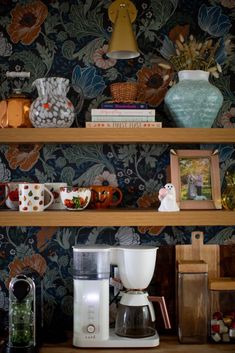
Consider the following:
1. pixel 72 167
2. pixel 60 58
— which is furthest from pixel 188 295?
pixel 60 58

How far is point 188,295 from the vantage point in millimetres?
2543

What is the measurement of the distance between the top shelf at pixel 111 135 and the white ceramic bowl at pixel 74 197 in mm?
203

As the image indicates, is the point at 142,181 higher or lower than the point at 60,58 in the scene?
lower

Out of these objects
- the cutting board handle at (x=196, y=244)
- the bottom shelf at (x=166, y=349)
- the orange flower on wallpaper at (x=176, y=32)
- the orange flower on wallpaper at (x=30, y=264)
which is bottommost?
the bottom shelf at (x=166, y=349)

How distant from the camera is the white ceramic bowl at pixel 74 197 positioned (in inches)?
97.2

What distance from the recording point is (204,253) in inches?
107

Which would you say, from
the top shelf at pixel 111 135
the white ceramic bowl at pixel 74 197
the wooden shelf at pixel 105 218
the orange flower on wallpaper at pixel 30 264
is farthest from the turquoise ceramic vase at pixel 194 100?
the orange flower on wallpaper at pixel 30 264

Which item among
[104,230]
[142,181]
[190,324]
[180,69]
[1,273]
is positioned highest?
[180,69]

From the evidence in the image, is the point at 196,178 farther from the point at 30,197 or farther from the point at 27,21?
the point at 27,21

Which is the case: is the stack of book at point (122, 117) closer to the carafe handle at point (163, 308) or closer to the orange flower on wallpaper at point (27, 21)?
the orange flower on wallpaper at point (27, 21)

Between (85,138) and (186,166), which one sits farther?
(186,166)

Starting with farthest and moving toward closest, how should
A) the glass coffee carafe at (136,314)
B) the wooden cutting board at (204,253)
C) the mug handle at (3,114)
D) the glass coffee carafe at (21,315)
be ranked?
the wooden cutting board at (204,253)
the mug handle at (3,114)
the glass coffee carafe at (136,314)
the glass coffee carafe at (21,315)

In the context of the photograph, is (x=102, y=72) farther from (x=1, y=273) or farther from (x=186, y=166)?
(x=1, y=273)

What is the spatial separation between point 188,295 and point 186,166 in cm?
56
